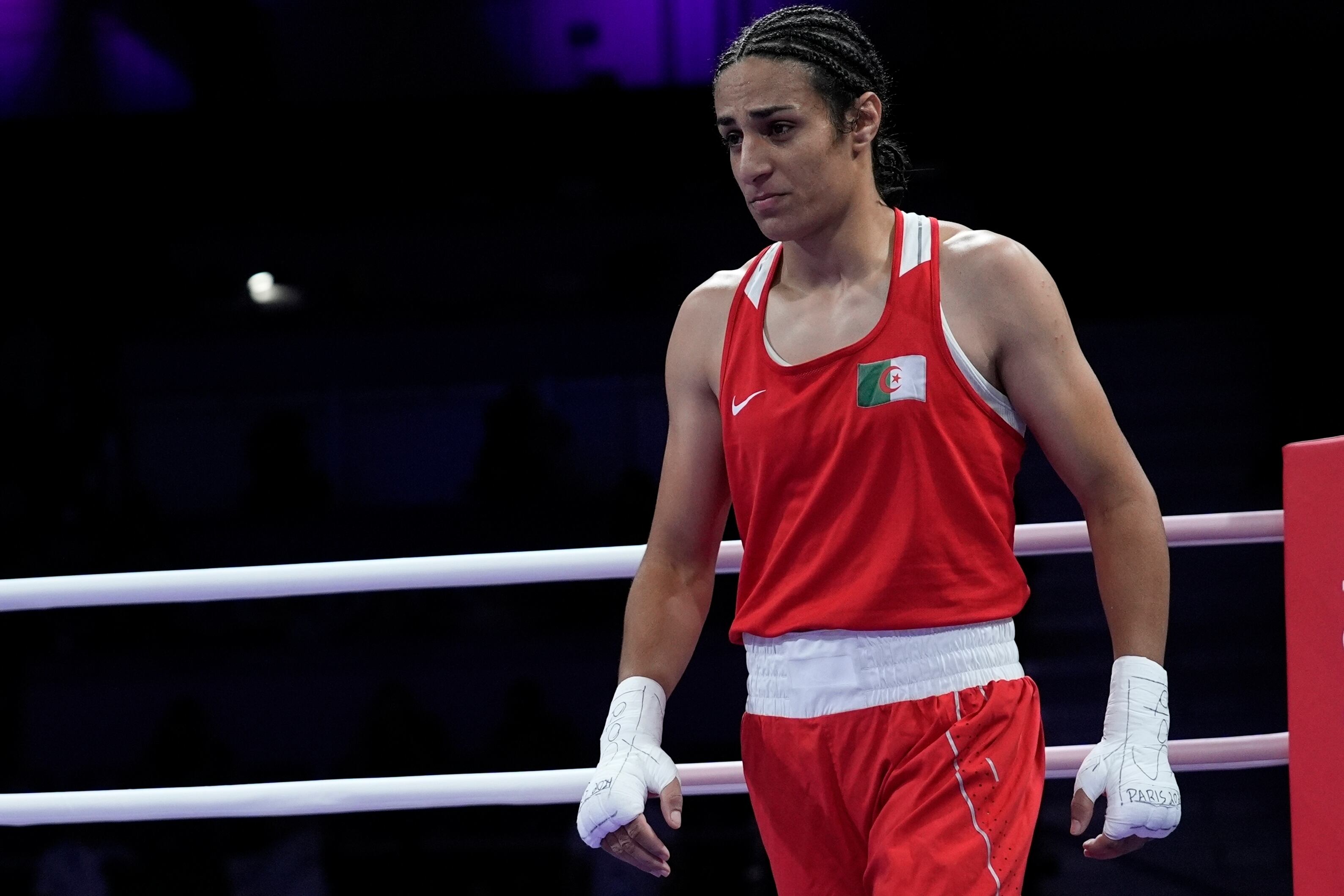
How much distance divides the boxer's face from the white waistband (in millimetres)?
429

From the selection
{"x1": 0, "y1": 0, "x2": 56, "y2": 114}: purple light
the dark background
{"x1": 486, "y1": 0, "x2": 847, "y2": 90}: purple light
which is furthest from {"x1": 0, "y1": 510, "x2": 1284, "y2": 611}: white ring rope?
{"x1": 0, "y1": 0, "x2": 56, "y2": 114}: purple light

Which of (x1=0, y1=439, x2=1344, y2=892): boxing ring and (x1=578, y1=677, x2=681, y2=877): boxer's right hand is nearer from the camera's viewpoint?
(x1=578, y1=677, x2=681, y2=877): boxer's right hand

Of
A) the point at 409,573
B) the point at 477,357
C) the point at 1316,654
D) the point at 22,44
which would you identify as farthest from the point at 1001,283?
the point at 477,357

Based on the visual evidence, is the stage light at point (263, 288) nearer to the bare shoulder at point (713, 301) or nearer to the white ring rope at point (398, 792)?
the white ring rope at point (398, 792)

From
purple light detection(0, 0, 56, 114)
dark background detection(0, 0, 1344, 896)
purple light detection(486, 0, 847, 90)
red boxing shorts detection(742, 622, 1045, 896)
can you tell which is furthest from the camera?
purple light detection(486, 0, 847, 90)

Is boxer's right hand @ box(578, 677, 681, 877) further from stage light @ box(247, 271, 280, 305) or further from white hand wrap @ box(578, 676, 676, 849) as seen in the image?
stage light @ box(247, 271, 280, 305)

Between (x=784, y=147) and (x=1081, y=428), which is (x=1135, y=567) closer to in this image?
(x=1081, y=428)

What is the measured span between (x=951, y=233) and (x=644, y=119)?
4.91m

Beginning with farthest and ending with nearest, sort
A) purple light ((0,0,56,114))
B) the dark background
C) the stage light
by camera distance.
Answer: the stage light
purple light ((0,0,56,114))
the dark background

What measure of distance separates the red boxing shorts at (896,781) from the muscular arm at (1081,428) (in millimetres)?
120

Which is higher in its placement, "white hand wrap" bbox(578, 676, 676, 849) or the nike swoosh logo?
the nike swoosh logo

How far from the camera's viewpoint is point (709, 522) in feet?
5.03

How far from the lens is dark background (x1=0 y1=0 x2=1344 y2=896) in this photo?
5.39m

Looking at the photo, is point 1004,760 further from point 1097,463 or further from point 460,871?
point 460,871
